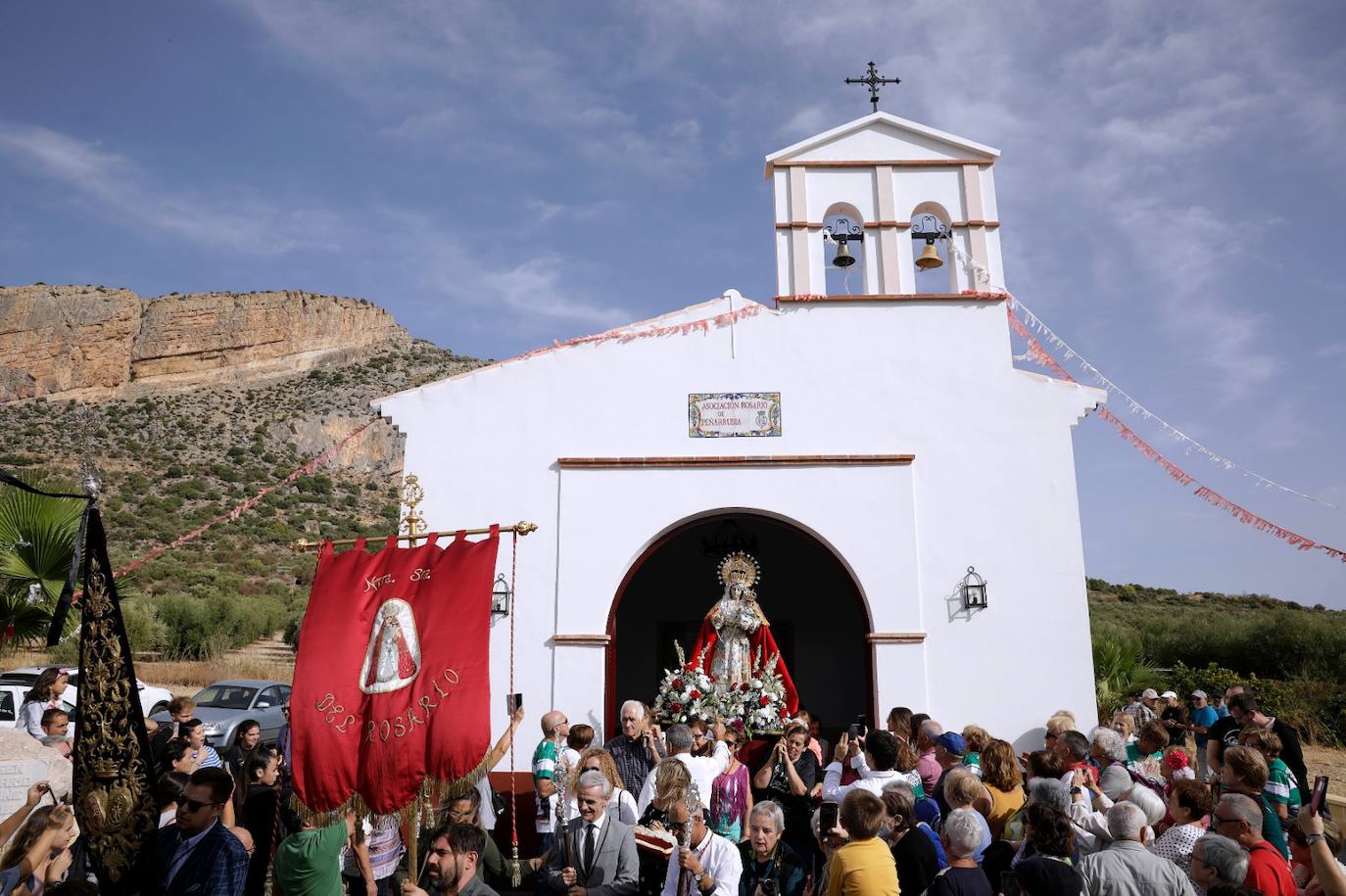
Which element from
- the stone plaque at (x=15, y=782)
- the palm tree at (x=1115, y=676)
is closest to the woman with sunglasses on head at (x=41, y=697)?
the stone plaque at (x=15, y=782)

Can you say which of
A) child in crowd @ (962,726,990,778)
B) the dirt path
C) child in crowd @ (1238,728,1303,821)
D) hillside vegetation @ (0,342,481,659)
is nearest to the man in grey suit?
child in crowd @ (962,726,990,778)

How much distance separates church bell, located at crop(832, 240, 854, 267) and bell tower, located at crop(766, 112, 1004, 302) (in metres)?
0.01

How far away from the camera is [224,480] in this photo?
4588cm

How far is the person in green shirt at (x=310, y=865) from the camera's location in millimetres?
4762

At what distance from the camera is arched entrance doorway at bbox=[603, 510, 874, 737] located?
47.0ft

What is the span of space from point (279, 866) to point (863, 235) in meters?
9.15

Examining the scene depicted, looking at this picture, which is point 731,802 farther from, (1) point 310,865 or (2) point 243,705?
(2) point 243,705

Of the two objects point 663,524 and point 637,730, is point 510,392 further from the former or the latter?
point 637,730

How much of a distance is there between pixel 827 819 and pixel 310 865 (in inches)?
104

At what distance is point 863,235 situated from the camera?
1141 centimetres

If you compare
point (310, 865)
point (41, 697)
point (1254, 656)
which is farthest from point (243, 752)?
point (1254, 656)

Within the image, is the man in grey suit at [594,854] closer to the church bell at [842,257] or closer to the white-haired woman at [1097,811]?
the white-haired woman at [1097,811]

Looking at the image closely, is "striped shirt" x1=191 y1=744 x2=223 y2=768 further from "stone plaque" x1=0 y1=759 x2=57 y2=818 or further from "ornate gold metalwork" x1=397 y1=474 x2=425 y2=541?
"ornate gold metalwork" x1=397 y1=474 x2=425 y2=541

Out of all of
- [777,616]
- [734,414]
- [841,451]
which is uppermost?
[734,414]
